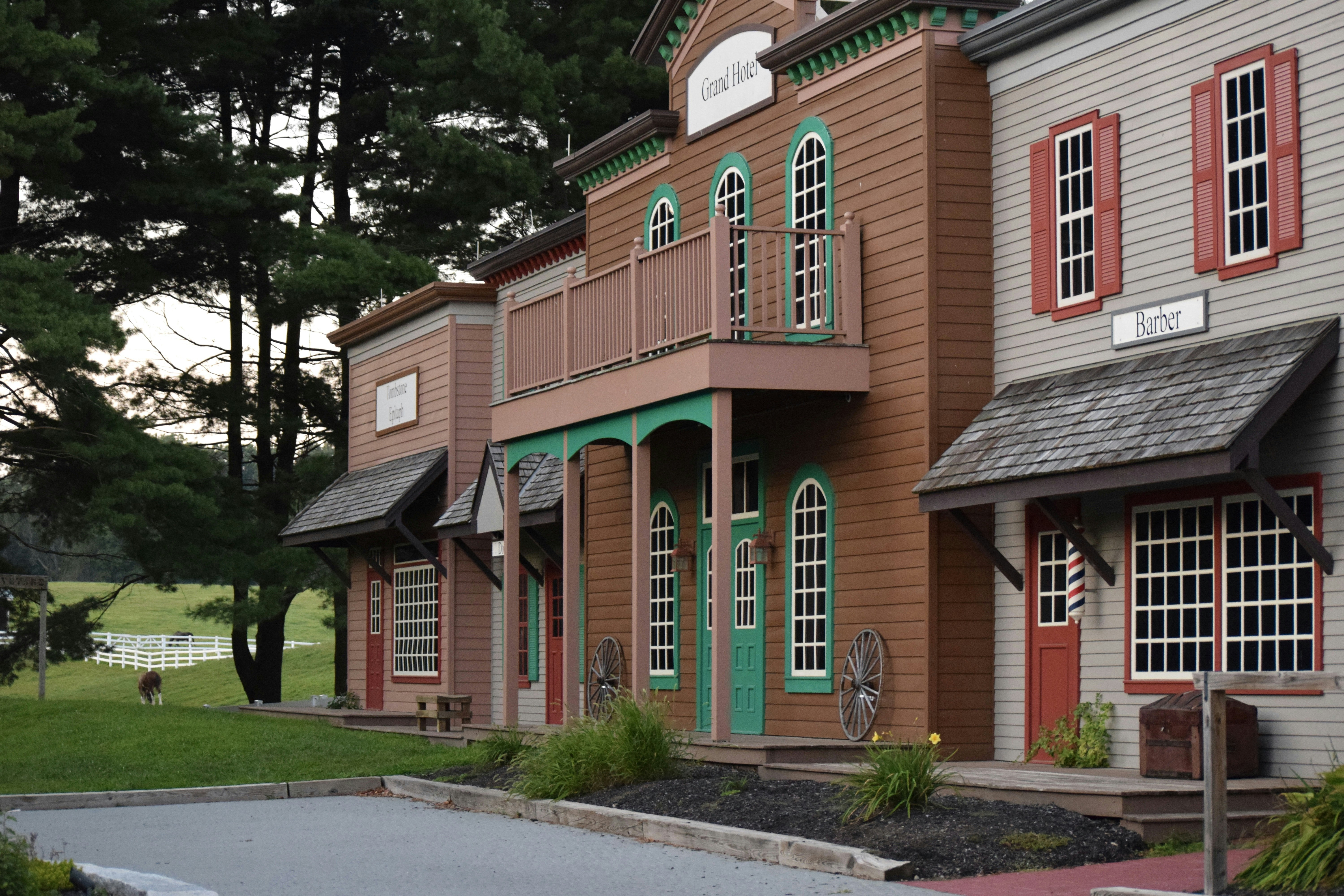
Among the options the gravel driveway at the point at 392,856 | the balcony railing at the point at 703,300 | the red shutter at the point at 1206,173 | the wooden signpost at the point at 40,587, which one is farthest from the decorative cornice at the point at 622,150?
the wooden signpost at the point at 40,587

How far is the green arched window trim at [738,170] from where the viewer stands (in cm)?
1834

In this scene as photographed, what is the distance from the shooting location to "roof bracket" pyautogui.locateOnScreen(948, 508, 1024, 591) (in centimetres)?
1470

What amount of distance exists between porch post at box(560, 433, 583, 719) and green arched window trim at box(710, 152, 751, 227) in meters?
2.99

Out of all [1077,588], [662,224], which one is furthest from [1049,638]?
[662,224]

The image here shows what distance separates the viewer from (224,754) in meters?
20.8

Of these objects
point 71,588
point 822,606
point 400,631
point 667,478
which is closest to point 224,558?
point 400,631

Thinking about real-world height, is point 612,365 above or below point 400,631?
above

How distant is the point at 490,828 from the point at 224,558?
65.3 feet

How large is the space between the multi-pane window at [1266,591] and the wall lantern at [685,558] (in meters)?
7.44

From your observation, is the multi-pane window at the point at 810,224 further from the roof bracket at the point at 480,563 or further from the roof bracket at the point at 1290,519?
the roof bracket at the point at 480,563

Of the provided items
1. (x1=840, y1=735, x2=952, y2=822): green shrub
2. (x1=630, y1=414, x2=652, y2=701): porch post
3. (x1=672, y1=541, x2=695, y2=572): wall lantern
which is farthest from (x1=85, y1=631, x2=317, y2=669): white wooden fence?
(x1=840, y1=735, x2=952, y2=822): green shrub

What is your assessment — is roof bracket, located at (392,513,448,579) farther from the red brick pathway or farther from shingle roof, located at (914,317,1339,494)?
the red brick pathway

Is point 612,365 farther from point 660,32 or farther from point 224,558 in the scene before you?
point 224,558

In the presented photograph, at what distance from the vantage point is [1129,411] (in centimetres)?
1295
